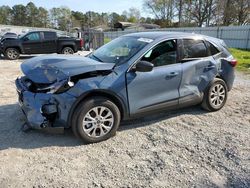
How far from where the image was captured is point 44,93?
3.92 m

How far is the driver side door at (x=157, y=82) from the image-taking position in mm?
4340

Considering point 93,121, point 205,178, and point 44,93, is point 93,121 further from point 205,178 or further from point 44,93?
point 205,178

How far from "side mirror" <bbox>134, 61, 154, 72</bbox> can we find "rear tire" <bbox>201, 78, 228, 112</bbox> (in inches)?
64.0

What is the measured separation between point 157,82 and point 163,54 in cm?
53

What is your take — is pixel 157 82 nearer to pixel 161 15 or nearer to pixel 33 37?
pixel 33 37

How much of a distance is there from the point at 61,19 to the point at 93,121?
94558mm

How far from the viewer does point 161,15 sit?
68125 mm

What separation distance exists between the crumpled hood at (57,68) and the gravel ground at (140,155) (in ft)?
3.15

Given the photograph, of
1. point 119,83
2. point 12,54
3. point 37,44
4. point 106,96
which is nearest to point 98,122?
point 106,96

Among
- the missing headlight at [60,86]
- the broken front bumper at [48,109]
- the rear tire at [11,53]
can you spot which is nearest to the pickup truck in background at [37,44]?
the rear tire at [11,53]

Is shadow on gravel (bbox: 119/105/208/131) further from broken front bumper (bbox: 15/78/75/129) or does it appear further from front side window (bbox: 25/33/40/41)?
front side window (bbox: 25/33/40/41)

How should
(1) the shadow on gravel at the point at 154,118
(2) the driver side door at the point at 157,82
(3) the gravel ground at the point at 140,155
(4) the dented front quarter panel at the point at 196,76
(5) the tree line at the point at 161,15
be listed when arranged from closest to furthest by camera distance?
(3) the gravel ground at the point at 140,155 → (2) the driver side door at the point at 157,82 → (1) the shadow on gravel at the point at 154,118 → (4) the dented front quarter panel at the point at 196,76 → (5) the tree line at the point at 161,15

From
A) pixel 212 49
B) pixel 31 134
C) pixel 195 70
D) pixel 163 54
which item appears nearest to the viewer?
pixel 31 134

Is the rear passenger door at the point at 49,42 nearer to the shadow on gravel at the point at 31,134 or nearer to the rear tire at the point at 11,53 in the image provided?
the rear tire at the point at 11,53
